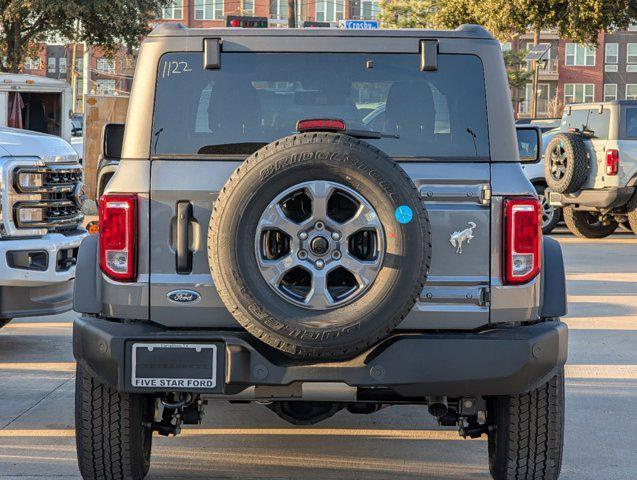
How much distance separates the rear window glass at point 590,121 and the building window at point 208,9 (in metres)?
63.6

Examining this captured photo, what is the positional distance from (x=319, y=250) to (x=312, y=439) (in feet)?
6.87

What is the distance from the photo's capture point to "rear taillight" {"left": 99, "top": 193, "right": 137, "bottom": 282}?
5.00 metres

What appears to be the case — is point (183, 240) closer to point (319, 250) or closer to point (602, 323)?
point (319, 250)

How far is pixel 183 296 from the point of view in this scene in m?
4.99

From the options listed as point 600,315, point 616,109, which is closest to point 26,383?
point 600,315

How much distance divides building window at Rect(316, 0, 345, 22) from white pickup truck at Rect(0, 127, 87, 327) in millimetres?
73498

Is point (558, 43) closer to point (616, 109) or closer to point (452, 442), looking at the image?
point (616, 109)

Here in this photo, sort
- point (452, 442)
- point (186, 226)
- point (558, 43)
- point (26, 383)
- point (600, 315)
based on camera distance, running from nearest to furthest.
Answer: point (186, 226), point (452, 442), point (26, 383), point (600, 315), point (558, 43)

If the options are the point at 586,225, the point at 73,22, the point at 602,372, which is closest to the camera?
the point at 602,372

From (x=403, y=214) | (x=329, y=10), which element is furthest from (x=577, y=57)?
(x=403, y=214)

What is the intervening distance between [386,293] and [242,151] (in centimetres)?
97

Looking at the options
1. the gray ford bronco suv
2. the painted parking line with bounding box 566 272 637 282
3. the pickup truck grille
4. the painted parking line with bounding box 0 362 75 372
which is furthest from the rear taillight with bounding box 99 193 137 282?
the painted parking line with bounding box 566 272 637 282

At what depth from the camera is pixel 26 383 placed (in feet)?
25.4

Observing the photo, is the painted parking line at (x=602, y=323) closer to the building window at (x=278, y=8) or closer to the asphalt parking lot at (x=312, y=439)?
the asphalt parking lot at (x=312, y=439)
